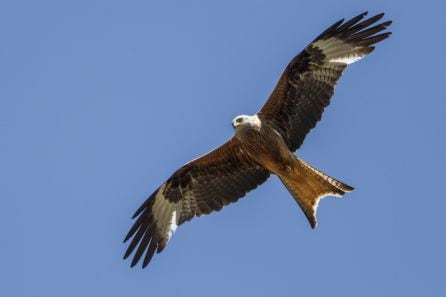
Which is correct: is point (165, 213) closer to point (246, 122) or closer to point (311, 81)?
point (246, 122)

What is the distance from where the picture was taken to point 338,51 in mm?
11328

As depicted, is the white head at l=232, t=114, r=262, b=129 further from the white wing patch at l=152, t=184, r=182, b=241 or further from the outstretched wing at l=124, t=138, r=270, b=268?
the white wing patch at l=152, t=184, r=182, b=241

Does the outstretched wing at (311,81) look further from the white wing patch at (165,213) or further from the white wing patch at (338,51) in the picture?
the white wing patch at (165,213)

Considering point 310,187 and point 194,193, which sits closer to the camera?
point 310,187

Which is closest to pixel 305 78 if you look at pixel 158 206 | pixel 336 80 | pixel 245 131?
pixel 336 80

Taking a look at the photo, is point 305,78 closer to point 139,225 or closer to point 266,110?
point 266,110

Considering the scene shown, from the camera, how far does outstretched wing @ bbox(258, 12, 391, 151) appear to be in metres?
11.1

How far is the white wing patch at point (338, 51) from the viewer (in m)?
11.2

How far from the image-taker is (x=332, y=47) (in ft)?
37.3

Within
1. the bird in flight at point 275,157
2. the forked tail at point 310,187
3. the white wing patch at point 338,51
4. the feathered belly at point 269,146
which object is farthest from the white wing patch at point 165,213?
the white wing patch at point 338,51

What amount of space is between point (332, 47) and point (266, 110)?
57.8 inches

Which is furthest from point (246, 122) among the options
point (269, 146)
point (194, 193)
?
point (194, 193)

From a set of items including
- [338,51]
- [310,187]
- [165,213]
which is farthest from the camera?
[165,213]

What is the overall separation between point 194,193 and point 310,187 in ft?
6.68
